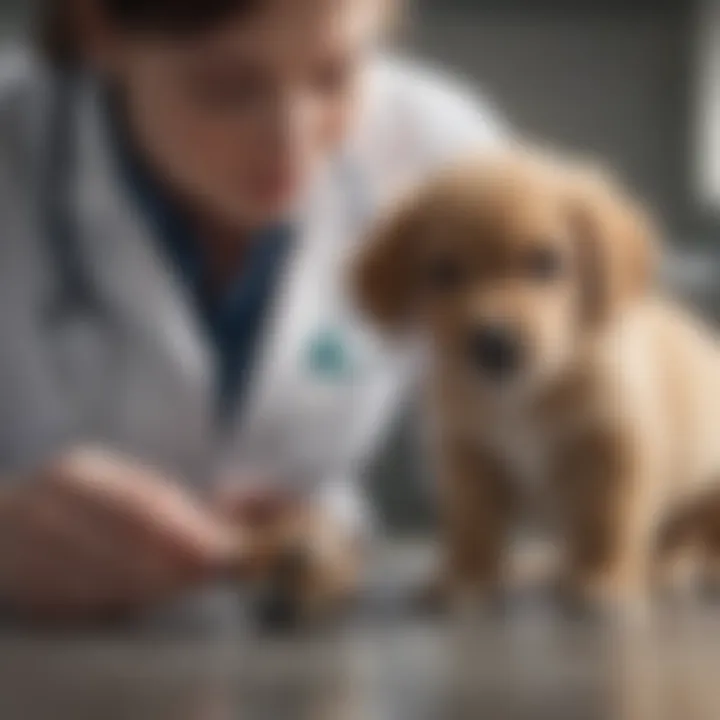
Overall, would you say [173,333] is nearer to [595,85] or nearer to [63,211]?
[63,211]

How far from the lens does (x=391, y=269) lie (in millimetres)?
502

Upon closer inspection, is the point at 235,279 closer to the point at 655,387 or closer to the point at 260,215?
the point at 260,215

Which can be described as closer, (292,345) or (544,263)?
(544,263)

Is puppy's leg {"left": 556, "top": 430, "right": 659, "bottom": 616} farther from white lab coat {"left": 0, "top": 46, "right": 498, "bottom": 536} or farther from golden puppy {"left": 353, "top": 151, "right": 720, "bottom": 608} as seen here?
white lab coat {"left": 0, "top": 46, "right": 498, "bottom": 536}

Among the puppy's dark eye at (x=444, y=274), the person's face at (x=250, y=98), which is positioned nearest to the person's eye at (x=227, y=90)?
the person's face at (x=250, y=98)

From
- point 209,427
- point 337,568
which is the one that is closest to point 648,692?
point 337,568

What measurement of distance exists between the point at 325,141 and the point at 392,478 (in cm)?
15

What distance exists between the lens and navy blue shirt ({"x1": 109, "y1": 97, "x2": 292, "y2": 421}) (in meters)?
0.58

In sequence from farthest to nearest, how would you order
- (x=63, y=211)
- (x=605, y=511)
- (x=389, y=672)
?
(x=63, y=211) < (x=605, y=511) < (x=389, y=672)

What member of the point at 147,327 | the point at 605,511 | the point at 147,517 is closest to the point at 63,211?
the point at 147,327

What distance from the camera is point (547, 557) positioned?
55 centimetres

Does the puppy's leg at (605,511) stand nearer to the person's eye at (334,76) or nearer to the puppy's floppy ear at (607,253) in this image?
the puppy's floppy ear at (607,253)

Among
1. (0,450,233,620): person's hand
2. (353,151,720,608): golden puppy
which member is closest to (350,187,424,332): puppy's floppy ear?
(353,151,720,608): golden puppy

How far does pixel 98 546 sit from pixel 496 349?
0.55 ft
